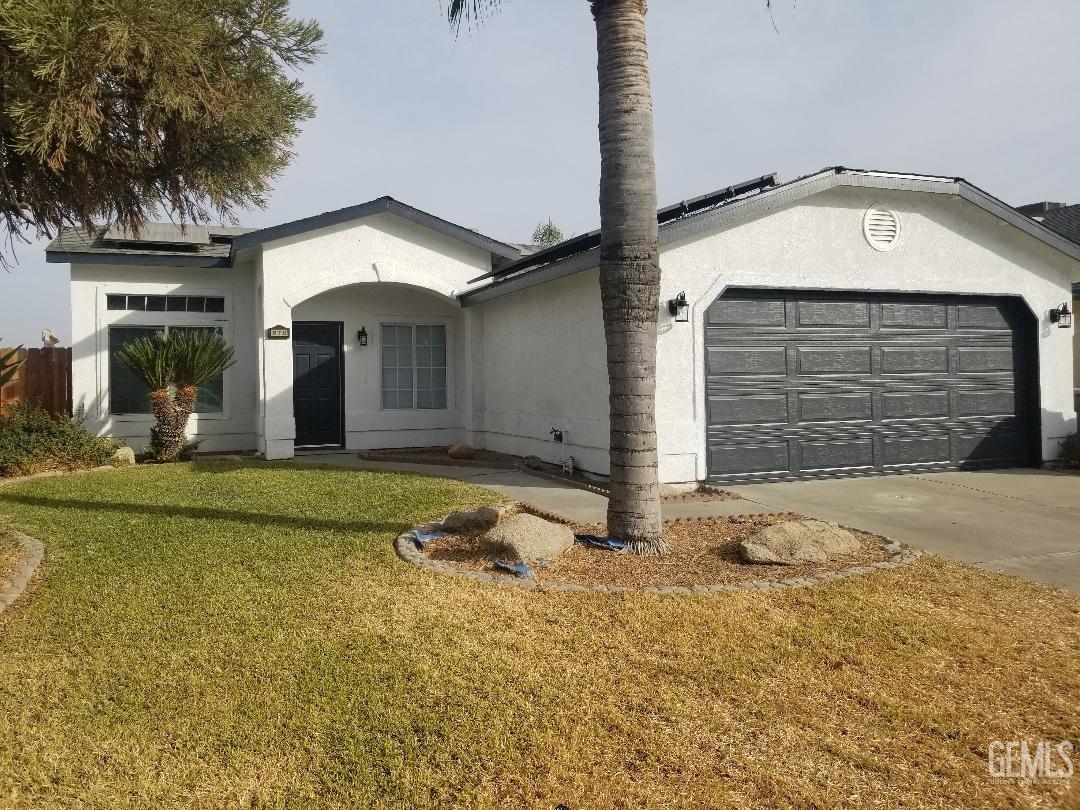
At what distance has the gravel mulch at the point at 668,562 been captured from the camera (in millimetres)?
5090

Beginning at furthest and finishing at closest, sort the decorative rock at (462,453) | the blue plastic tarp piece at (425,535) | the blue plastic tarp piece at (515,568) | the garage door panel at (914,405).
→ the decorative rock at (462,453)
the garage door panel at (914,405)
the blue plastic tarp piece at (425,535)
the blue plastic tarp piece at (515,568)

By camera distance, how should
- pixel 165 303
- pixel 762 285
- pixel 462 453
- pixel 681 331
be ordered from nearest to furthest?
pixel 681 331, pixel 762 285, pixel 462 453, pixel 165 303

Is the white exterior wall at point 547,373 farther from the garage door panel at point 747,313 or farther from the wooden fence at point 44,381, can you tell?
the wooden fence at point 44,381

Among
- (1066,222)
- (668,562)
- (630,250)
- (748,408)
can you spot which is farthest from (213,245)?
(1066,222)

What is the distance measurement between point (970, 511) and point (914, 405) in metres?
2.85

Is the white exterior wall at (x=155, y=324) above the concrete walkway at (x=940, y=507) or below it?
above

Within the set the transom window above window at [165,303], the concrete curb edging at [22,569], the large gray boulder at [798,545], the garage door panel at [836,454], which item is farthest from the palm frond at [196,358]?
the large gray boulder at [798,545]

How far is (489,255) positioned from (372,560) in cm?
893

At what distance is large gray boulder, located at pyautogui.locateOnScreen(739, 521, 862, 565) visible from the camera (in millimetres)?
5398

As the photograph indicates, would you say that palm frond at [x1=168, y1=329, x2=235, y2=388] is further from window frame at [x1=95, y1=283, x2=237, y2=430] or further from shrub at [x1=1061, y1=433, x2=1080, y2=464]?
shrub at [x1=1061, y1=433, x2=1080, y2=464]

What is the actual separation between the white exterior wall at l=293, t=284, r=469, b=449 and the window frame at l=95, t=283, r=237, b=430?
1353mm

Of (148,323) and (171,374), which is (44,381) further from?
(171,374)

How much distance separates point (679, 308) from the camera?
8.55 meters

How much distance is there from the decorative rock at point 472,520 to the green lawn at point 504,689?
2.90ft
